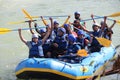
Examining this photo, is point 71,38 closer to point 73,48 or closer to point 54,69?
point 73,48

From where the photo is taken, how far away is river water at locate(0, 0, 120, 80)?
12900mm

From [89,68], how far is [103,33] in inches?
85.6

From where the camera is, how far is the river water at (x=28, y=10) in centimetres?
1290

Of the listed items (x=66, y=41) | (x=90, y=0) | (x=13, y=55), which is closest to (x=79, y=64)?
(x=66, y=41)

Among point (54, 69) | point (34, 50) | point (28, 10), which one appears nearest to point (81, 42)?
point (34, 50)

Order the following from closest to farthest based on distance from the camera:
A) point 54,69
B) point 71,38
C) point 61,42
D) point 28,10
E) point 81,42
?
point 54,69 → point 71,38 → point 61,42 → point 81,42 → point 28,10

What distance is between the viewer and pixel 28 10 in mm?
22031

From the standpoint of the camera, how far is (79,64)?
30.8 feet

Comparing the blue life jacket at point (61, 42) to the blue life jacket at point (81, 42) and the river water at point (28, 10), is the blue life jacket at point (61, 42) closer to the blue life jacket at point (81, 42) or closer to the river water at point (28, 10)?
the blue life jacket at point (81, 42)

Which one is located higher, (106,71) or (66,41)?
A: (66,41)

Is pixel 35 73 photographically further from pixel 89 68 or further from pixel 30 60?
pixel 89 68

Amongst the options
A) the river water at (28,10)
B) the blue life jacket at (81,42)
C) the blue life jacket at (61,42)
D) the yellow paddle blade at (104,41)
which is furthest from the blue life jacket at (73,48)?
the river water at (28,10)

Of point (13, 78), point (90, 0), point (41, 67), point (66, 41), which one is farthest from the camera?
point (90, 0)

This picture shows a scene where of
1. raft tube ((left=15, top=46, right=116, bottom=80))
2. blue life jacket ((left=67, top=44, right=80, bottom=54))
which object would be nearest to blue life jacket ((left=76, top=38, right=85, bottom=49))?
blue life jacket ((left=67, top=44, right=80, bottom=54))
